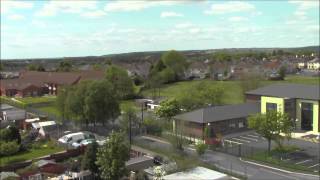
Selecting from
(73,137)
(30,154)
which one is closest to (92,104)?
(73,137)

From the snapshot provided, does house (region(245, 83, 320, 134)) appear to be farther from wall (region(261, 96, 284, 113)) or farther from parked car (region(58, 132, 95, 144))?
parked car (region(58, 132, 95, 144))

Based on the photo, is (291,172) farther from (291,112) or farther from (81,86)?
(81,86)

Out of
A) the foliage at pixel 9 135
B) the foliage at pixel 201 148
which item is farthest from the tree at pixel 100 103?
the foliage at pixel 201 148

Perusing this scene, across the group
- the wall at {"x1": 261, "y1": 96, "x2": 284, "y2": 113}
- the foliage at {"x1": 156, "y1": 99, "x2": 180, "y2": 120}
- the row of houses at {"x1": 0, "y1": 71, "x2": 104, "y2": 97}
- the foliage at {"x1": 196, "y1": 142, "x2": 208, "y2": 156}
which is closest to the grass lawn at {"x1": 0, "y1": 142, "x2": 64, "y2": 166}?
the foliage at {"x1": 196, "y1": 142, "x2": 208, "y2": 156}

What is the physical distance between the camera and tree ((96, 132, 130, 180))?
2367 centimetres

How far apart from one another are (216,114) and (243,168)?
11.7 meters

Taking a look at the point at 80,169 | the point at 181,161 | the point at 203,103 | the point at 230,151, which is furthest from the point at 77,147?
the point at 203,103

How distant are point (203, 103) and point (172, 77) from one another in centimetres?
4654

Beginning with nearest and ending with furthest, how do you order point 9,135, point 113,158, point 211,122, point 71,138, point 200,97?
point 113,158 → point 9,135 → point 71,138 → point 211,122 → point 200,97

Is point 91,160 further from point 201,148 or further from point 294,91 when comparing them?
point 294,91

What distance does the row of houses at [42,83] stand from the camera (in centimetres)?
7796

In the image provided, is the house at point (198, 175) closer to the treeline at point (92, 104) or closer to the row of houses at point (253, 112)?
the row of houses at point (253, 112)

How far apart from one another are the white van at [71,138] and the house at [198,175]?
13703 mm

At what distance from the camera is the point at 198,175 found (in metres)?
24.8
